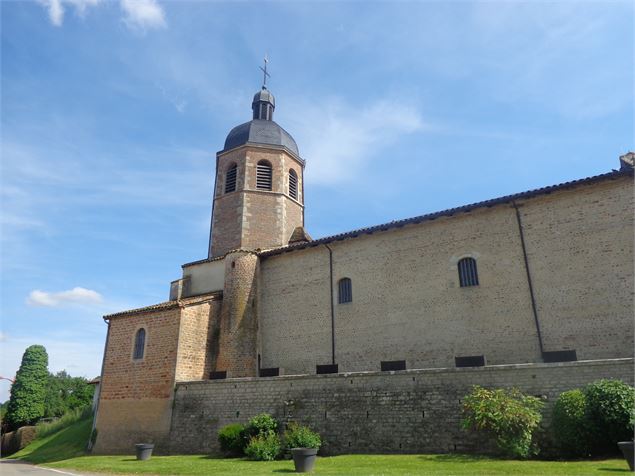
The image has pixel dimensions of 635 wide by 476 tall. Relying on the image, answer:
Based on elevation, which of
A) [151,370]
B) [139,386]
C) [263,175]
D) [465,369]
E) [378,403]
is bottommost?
[378,403]

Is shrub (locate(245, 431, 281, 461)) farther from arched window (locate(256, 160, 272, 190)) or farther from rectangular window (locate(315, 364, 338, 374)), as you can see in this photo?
arched window (locate(256, 160, 272, 190))

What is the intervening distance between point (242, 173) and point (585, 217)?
1800 cm

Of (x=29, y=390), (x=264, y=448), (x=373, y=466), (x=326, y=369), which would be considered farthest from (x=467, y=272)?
(x=29, y=390)

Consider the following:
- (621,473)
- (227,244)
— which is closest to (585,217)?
(621,473)

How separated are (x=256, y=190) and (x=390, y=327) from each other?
12.4 metres

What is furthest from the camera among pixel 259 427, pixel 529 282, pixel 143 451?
pixel 143 451

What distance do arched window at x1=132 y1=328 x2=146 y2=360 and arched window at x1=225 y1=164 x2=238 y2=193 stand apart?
986 centimetres

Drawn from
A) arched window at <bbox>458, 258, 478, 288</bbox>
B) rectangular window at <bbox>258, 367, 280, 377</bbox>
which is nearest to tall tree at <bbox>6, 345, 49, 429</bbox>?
rectangular window at <bbox>258, 367, 280, 377</bbox>

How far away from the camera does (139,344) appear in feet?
68.1

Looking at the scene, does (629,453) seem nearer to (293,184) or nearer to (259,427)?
(259,427)

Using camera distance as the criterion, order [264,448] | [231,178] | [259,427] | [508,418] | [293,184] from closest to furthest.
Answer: [508,418] → [264,448] → [259,427] → [231,178] → [293,184]

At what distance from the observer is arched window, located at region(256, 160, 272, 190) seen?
26672 mm

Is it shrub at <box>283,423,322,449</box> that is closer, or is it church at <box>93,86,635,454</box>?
church at <box>93,86,635,454</box>

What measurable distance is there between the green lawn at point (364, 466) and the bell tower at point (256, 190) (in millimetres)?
12229
